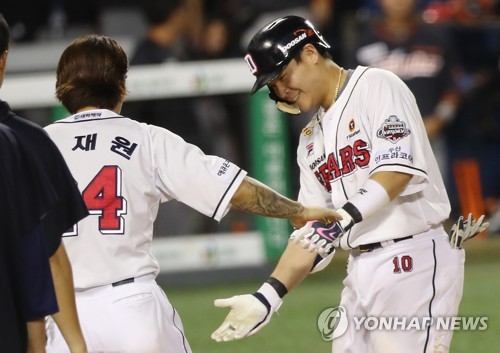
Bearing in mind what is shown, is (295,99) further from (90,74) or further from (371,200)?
(90,74)

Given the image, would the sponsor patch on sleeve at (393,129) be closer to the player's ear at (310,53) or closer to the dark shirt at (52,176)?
the player's ear at (310,53)

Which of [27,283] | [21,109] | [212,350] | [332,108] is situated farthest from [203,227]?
[27,283]

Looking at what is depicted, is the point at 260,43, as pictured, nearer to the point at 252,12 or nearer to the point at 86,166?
the point at 86,166

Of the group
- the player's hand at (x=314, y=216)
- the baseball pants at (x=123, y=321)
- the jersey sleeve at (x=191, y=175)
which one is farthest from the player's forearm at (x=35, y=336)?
the player's hand at (x=314, y=216)

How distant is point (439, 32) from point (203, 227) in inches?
115

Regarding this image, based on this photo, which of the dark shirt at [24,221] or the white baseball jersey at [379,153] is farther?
the white baseball jersey at [379,153]

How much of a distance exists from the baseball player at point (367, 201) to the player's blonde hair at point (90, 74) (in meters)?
0.57

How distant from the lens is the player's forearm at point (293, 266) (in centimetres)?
456

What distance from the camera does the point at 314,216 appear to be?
4.35 m

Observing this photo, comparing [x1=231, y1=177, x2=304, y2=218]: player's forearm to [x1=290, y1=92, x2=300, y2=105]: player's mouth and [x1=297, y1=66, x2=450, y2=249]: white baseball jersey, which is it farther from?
[x1=290, y1=92, x2=300, y2=105]: player's mouth

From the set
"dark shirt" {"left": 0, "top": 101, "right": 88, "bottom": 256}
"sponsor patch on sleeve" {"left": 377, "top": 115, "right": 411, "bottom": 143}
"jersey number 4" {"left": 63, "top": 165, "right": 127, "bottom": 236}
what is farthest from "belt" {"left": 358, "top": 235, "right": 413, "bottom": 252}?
"dark shirt" {"left": 0, "top": 101, "right": 88, "bottom": 256}

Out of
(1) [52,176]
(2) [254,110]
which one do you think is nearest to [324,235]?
(1) [52,176]

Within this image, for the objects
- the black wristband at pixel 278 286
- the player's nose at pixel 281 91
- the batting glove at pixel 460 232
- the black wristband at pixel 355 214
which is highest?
the player's nose at pixel 281 91

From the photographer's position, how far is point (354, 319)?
4477mm
